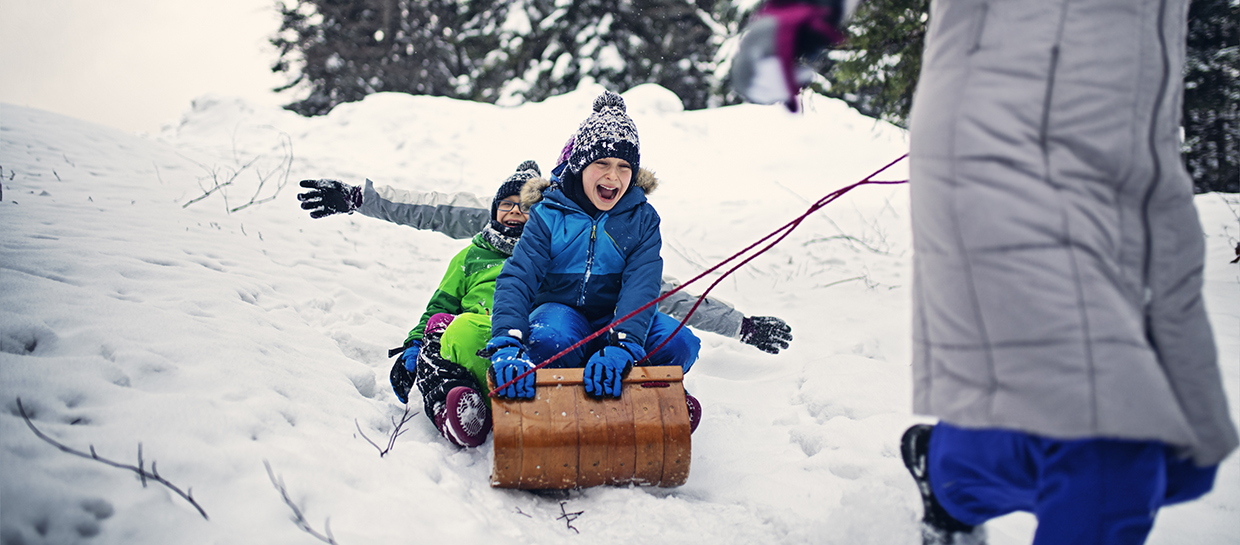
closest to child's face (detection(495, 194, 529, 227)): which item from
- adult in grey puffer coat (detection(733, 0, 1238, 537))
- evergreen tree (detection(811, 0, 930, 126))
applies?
adult in grey puffer coat (detection(733, 0, 1238, 537))

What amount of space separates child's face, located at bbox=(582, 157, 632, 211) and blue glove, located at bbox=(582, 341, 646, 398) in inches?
23.7

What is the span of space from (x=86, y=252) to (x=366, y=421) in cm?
168

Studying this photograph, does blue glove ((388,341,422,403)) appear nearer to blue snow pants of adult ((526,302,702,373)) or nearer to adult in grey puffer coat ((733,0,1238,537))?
blue snow pants of adult ((526,302,702,373))

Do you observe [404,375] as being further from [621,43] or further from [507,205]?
[621,43]

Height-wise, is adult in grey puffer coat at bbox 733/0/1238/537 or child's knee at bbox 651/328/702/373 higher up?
adult in grey puffer coat at bbox 733/0/1238/537

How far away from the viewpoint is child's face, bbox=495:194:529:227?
114 inches

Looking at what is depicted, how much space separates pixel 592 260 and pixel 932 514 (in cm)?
137

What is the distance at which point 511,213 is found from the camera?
292 centimetres

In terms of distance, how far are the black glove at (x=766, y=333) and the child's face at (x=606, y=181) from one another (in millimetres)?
799

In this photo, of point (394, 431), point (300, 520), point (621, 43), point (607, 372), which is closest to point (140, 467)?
point (300, 520)

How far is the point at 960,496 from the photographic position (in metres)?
1.25

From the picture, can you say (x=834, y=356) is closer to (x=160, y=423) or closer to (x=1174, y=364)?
(x=1174, y=364)

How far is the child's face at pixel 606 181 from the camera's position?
235 centimetres

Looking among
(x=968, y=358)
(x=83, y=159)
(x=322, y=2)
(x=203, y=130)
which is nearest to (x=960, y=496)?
(x=968, y=358)
